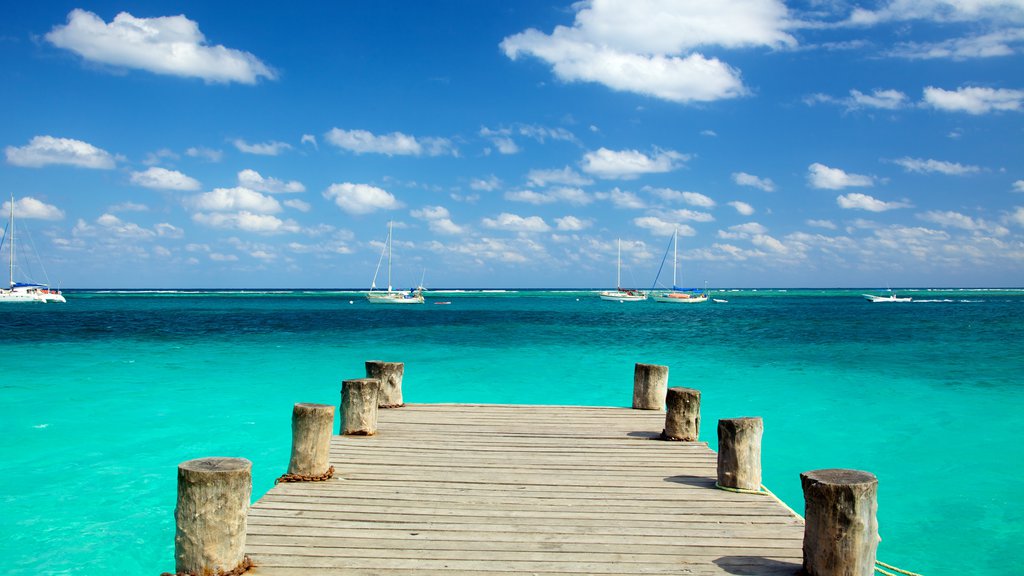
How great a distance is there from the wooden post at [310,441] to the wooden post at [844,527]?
13.4 ft

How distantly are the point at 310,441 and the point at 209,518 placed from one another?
6.60 ft

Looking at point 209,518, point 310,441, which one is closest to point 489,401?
point 310,441

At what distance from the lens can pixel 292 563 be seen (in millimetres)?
4398

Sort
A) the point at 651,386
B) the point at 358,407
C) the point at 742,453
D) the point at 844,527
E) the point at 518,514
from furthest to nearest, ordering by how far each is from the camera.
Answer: the point at 651,386 < the point at 358,407 < the point at 742,453 < the point at 518,514 < the point at 844,527

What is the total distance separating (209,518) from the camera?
421 centimetres

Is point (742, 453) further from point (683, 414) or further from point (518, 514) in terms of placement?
point (518, 514)

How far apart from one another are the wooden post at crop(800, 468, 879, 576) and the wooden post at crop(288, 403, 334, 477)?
13.4 ft

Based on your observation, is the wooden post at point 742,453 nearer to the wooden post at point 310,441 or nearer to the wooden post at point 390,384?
the wooden post at point 310,441

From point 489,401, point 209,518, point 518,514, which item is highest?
point 209,518

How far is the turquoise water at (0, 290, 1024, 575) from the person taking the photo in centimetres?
905

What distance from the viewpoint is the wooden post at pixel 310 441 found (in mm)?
6211

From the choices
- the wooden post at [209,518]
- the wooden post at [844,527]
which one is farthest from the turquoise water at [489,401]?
the wooden post at [844,527]

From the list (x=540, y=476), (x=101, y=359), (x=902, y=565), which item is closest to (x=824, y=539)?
(x=540, y=476)

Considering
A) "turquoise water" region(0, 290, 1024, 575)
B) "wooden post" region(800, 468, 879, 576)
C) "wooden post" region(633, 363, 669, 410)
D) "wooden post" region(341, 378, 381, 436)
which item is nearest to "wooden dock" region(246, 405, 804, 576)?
"wooden post" region(341, 378, 381, 436)
